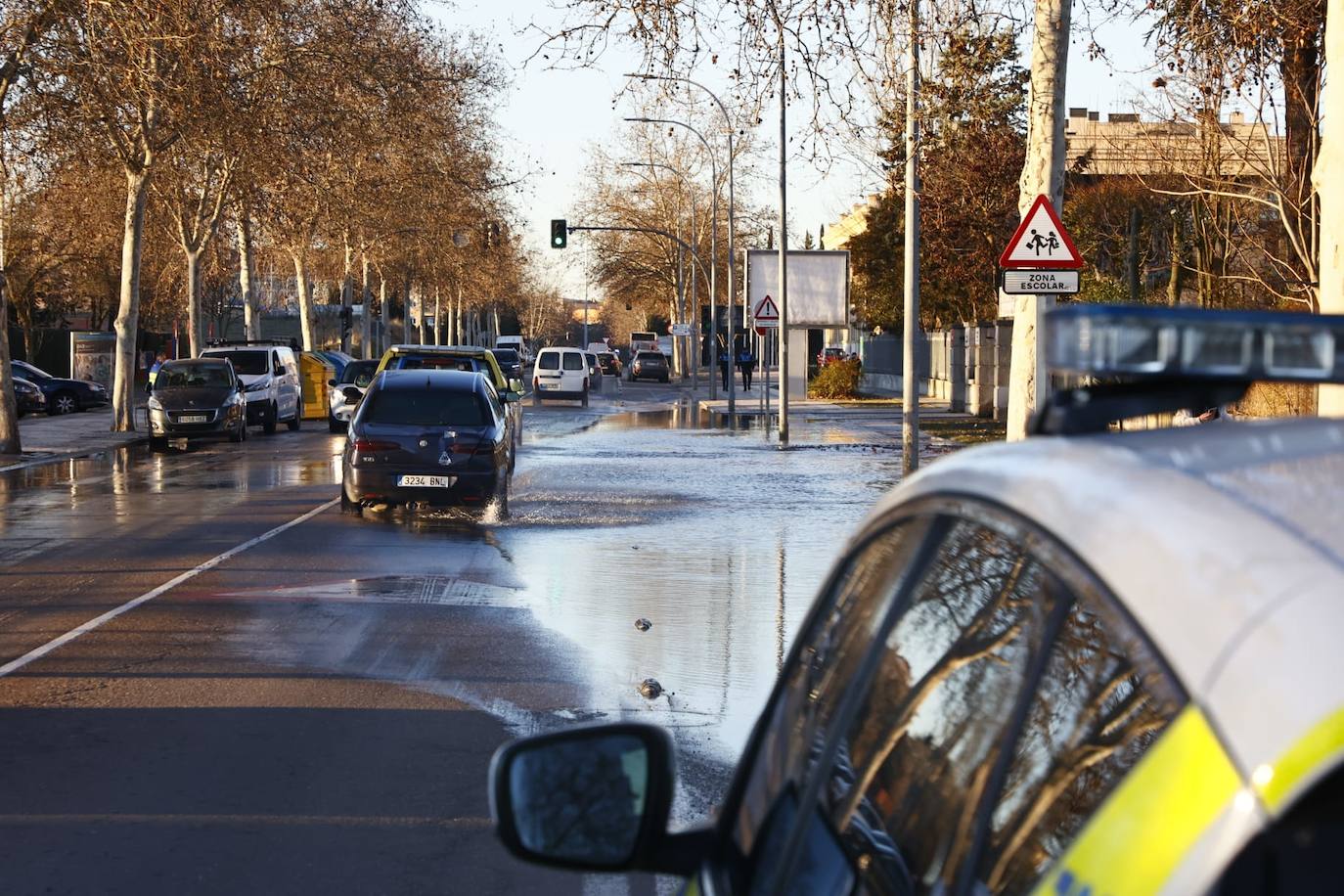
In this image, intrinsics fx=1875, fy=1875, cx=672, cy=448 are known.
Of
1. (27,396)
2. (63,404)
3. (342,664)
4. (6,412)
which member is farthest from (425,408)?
(63,404)

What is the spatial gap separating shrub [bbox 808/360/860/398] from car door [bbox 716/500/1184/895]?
59.3 m

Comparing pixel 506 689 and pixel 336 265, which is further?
pixel 336 265

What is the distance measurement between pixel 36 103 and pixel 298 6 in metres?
9.47

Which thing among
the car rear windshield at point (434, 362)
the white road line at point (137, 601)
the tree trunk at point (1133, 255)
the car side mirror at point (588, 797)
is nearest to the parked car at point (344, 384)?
the car rear windshield at point (434, 362)

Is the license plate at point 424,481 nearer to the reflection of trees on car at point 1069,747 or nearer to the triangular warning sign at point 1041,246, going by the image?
the triangular warning sign at point 1041,246

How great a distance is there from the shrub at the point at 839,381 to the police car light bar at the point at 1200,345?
59.9 m

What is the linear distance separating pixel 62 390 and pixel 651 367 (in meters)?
45.0

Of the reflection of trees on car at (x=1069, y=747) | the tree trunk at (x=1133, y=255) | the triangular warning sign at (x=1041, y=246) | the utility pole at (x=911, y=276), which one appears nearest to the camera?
the reflection of trees on car at (x=1069, y=747)

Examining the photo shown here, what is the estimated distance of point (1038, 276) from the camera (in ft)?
50.9

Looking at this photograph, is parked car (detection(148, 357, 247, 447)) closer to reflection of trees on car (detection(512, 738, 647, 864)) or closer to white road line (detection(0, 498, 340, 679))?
white road line (detection(0, 498, 340, 679))

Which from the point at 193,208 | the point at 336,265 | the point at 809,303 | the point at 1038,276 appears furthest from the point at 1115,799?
the point at 336,265

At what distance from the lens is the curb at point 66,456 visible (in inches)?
1180

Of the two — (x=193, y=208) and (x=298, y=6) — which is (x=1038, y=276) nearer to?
(x=298, y=6)

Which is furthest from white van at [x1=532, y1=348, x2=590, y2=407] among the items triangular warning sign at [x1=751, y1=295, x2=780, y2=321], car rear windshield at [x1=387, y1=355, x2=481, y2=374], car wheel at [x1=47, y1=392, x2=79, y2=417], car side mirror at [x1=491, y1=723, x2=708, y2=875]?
car side mirror at [x1=491, y1=723, x2=708, y2=875]
